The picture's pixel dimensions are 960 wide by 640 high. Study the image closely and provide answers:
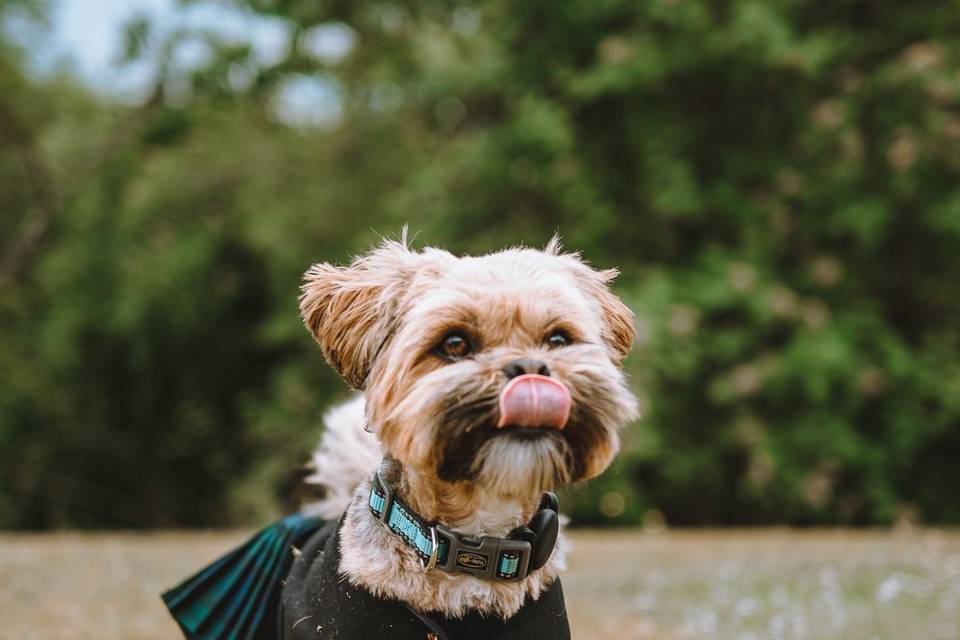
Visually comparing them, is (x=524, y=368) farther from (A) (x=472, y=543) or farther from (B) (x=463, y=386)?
(A) (x=472, y=543)

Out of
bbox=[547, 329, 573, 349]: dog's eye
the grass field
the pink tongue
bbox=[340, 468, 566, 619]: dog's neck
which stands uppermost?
bbox=[547, 329, 573, 349]: dog's eye

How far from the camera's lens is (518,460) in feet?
9.92

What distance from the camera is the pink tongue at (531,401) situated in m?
2.94

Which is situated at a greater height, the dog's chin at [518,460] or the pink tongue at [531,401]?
the pink tongue at [531,401]

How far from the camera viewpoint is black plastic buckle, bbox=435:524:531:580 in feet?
10.5

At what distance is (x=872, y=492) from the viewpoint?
635 inches

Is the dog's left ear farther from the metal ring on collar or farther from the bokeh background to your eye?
the bokeh background

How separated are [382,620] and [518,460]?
718 millimetres

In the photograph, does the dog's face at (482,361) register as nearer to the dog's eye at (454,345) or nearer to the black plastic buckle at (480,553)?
the dog's eye at (454,345)

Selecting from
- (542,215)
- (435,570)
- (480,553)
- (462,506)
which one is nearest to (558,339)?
(462,506)

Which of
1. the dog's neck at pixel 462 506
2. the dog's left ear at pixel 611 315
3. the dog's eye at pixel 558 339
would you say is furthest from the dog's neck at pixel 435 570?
the dog's left ear at pixel 611 315

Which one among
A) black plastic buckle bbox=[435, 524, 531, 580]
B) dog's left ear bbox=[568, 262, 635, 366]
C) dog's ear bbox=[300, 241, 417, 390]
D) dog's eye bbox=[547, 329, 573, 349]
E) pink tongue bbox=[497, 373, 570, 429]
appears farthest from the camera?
dog's left ear bbox=[568, 262, 635, 366]

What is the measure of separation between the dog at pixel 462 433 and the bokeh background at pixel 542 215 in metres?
9.48

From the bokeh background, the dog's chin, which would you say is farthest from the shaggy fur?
the bokeh background
